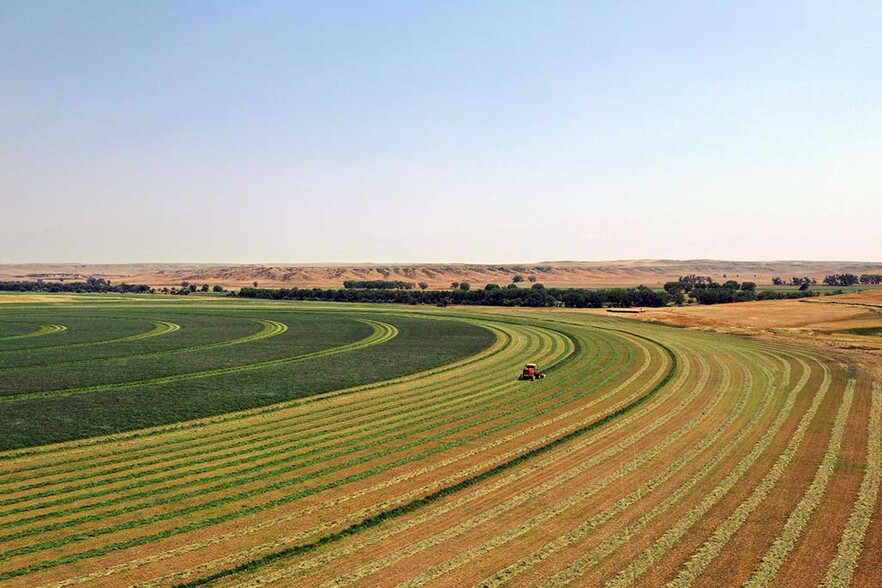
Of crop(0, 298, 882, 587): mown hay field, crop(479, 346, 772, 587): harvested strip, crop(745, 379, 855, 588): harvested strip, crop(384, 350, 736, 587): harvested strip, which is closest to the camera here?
crop(745, 379, 855, 588): harvested strip

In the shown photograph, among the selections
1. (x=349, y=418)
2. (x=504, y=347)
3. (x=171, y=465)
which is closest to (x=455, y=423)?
(x=349, y=418)

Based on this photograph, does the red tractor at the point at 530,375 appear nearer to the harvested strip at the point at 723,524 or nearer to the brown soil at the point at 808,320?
the harvested strip at the point at 723,524

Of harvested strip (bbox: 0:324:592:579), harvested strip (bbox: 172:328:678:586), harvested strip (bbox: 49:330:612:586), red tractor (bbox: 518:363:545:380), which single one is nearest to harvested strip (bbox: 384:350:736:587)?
harvested strip (bbox: 172:328:678:586)

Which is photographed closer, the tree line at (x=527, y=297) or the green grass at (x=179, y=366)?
the green grass at (x=179, y=366)

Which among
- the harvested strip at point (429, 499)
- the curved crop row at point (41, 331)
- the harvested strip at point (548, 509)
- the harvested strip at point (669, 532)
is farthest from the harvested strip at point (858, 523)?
the curved crop row at point (41, 331)

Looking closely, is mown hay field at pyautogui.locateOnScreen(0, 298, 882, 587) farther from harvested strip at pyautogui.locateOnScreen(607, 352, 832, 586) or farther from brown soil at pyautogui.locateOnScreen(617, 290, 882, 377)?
brown soil at pyautogui.locateOnScreen(617, 290, 882, 377)

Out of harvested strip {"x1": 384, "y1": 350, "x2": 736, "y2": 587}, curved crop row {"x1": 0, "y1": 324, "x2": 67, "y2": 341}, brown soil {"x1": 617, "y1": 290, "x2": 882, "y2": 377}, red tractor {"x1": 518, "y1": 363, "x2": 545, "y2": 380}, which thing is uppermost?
brown soil {"x1": 617, "y1": 290, "x2": 882, "y2": 377}

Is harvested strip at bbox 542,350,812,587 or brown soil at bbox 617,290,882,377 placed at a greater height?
brown soil at bbox 617,290,882,377
